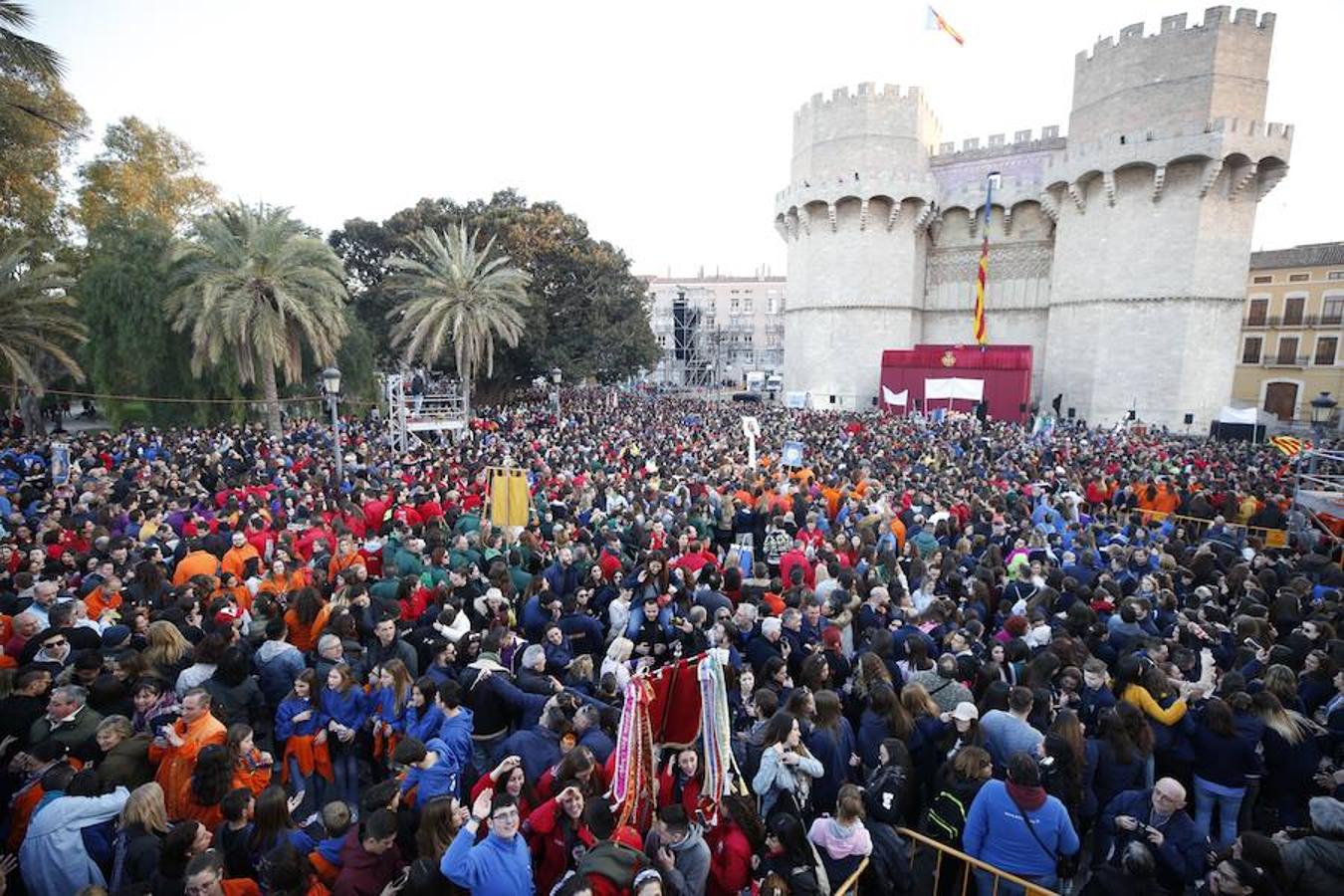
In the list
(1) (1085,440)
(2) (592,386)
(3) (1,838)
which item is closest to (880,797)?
(3) (1,838)

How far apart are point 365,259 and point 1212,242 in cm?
4183

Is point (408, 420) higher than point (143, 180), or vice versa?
point (143, 180)

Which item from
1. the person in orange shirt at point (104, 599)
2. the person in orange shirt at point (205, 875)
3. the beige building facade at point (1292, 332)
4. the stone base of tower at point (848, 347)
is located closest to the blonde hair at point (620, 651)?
the person in orange shirt at point (205, 875)

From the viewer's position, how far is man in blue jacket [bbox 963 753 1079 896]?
12.1ft

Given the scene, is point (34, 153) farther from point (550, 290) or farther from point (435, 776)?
point (435, 776)

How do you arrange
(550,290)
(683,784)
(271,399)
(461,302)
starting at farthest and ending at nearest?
1. (550,290)
2. (461,302)
3. (271,399)
4. (683,784)

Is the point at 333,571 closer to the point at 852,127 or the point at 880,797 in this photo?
the point at 880,797

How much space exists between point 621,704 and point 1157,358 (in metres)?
34.3

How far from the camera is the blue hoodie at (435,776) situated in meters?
A: 3.97

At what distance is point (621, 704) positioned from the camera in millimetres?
5168

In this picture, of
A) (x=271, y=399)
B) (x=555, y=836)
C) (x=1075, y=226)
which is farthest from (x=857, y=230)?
(x=555, y=836)

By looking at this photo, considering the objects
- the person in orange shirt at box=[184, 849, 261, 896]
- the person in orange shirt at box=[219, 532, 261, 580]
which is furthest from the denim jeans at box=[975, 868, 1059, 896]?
the person in orange shirt at box=[219, 532, 261, 580]

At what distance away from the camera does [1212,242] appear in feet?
95.4

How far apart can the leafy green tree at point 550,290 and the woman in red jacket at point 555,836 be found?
93.9 ft
